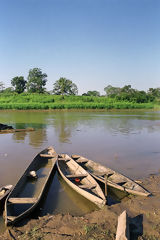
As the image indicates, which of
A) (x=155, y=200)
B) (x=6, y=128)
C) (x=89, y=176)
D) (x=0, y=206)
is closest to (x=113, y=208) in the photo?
(x=155, y=200)

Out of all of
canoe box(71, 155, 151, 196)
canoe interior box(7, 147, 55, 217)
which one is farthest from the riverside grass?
canoe box(71, 155, 151, 196)

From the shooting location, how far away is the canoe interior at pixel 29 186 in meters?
4.85

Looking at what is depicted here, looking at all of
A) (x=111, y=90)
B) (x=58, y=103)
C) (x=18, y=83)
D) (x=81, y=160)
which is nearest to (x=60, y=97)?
(x=58, y=103)

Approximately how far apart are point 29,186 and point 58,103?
4222cm

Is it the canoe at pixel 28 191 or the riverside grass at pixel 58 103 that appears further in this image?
the riverside grass at pixel 58 103

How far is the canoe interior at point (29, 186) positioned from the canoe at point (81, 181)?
70 cm

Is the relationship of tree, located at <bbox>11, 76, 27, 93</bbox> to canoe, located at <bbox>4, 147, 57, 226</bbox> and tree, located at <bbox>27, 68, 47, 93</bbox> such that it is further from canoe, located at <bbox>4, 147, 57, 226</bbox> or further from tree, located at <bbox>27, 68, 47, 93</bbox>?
canoe, located at <bbox>4, 147, 57, 226</bbox>

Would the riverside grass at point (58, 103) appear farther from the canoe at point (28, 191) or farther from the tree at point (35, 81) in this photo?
the canoe at point (28, 191)

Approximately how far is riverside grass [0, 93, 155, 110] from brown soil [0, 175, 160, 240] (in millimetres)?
39692

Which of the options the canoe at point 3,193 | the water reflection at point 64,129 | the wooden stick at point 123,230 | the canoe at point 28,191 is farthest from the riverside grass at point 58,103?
the wooden stick at point 123,230

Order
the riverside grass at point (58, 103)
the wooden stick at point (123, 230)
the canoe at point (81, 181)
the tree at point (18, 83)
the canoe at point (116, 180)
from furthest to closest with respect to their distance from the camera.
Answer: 1. the tree at point (18, 83)
2. the riverside grass at point (58, 103)
3. the canoe at point (116, 180)
4. the canoe at point (81, 181)
5. the wooden stick at point (123, 230)

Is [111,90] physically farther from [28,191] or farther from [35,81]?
[28,191]

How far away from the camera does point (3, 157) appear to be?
9.02 m

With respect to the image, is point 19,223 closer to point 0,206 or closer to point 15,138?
point 0,206
